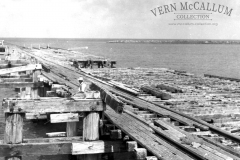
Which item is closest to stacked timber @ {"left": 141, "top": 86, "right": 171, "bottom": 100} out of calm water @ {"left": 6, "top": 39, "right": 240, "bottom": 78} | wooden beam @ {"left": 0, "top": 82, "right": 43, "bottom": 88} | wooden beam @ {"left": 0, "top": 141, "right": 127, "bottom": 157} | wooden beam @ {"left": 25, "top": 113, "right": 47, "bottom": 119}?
wooden beam @ {"left": 25, "top": 113, "right": 47, "bottom": 119}

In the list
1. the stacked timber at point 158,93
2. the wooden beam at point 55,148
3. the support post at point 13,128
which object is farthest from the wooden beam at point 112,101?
the stacked timber at point 158,93

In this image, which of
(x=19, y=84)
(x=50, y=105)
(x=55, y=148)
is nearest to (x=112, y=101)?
(x=50, y=105)

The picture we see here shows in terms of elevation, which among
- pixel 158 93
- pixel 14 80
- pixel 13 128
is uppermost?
pixel 14 80

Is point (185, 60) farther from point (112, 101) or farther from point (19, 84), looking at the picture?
point (112, 101)

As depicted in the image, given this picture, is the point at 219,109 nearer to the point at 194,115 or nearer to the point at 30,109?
the point at 194,115

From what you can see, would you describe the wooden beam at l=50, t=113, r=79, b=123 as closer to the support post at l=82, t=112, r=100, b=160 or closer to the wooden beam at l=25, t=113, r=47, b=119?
the support post at l=82, t=112, r=100, b=160

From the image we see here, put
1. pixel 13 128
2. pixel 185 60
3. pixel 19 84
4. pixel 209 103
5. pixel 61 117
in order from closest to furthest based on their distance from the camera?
pixel 13 128 → pixel 61 117 → pixel 209 103 → pixel 19 84 → pixel 185 60

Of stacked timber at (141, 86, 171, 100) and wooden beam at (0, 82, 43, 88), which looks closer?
stacked timber at (141, 86, 171, 100)

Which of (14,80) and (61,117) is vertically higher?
(14,80)
